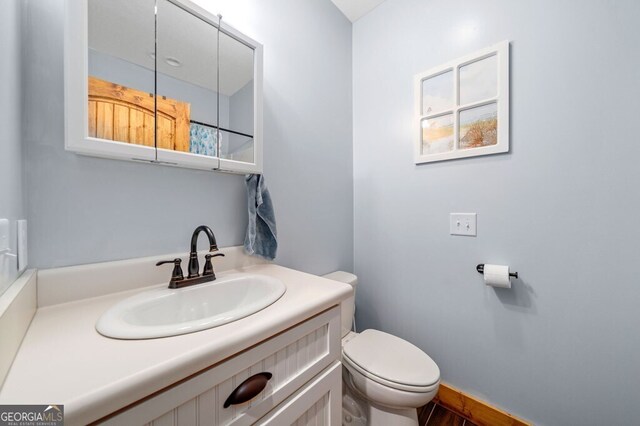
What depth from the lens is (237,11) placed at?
107 centimetres

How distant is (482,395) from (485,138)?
4.34 ft

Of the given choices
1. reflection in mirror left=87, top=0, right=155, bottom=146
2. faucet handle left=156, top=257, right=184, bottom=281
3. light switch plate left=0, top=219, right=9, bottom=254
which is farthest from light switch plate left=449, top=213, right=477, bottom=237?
light switch plate left=0, top=219, right=9, bottom=254

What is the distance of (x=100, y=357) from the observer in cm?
43

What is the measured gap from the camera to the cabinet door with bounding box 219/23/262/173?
3.21 ft

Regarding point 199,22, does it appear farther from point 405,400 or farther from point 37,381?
point 405,400

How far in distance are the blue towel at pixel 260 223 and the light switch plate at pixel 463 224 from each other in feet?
3.15

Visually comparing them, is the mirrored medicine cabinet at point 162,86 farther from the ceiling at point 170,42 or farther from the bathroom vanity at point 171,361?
the bathroom vanity at point 171,361

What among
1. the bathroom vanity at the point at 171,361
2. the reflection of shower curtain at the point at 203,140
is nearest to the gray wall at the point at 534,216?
the bathroom vanity at the point at 171,361

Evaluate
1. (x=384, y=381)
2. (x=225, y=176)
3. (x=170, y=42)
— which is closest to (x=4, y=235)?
(x=225, y=176)

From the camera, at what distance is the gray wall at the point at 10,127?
19.3 inches

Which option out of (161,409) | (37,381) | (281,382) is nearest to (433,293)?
(281,382)

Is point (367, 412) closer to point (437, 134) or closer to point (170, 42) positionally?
point (437, 134)

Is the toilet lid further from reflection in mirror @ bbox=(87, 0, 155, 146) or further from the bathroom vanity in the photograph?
reflection in mirror @ bbox=(87, 0, 155, 146)

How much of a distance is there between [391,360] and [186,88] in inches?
56.1
